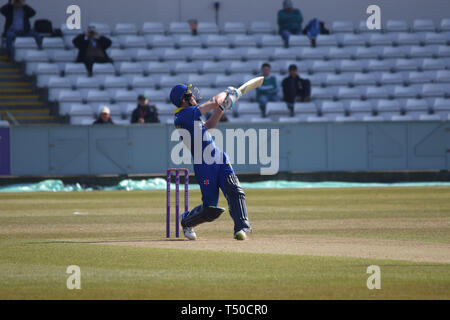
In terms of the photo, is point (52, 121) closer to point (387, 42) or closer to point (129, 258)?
point (387, 42)

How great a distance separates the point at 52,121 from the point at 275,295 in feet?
70.8

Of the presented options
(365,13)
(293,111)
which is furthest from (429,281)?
(365,13)

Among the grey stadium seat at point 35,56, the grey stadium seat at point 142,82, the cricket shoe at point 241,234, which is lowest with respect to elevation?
the cricket shoe at point 241,234

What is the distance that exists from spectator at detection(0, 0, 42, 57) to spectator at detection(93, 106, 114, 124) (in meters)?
5.69

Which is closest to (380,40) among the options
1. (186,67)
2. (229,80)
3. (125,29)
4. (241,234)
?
(229,80)

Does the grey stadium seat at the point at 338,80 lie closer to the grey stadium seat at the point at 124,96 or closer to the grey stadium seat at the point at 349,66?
the grey stadium seat at the point at 349,66

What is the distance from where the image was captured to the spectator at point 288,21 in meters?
32.4

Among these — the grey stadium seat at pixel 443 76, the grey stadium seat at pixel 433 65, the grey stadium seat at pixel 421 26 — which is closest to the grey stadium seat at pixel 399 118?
the grey stadium seat at pixel 443 76

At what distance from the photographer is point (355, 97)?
1208 inches

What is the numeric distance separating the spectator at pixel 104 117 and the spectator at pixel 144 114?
752 mm

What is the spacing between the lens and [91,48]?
29.8 metres

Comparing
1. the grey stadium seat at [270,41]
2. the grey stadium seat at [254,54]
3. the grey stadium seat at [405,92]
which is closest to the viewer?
the grey stadium seat at [405,92]

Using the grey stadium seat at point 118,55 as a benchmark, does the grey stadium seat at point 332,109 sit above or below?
below

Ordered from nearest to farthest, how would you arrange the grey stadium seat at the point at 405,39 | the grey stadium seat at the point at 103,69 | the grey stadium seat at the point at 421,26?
the grey stadium seat at the point at 103,69 < the grey stadium seat at the point at 405,39 < the grey stadium seat at the point at 421,26
